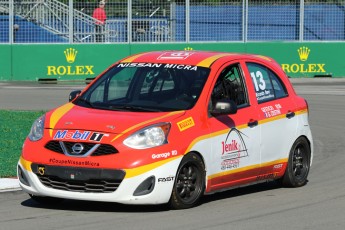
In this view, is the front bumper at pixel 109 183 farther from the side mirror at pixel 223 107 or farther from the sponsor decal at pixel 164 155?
the side mirror at pixel 223 107

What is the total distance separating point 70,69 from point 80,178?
20826 mm

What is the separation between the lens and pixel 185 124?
9.55 meters

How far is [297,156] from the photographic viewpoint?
11.3m

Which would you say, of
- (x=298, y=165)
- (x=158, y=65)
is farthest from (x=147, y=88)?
(x=298, y=165)

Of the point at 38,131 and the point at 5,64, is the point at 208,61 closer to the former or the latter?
the point at 38,131

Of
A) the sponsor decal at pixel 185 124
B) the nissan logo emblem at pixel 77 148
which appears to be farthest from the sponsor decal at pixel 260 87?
the nissan logo emblem at pixel 77 148

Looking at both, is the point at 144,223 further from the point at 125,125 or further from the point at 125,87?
the point at 125,87

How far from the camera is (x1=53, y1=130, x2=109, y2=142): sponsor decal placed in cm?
919

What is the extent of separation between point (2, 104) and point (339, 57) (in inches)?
517

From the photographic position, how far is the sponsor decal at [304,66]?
102 feet

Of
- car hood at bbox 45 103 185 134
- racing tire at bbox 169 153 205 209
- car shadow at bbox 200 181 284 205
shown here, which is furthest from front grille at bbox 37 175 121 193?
car shadow at bbox 200 181 284 205

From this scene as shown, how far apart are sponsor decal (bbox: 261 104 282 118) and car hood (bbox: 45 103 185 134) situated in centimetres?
132

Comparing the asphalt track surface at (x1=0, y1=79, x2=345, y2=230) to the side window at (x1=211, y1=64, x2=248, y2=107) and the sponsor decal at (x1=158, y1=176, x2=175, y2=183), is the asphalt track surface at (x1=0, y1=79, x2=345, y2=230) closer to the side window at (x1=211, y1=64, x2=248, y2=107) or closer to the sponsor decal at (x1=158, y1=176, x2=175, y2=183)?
the sponsor decal at (x1=158, y1=176, x2=175, y2=183)

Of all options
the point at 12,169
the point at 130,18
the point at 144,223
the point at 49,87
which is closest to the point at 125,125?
the point at 144,223
